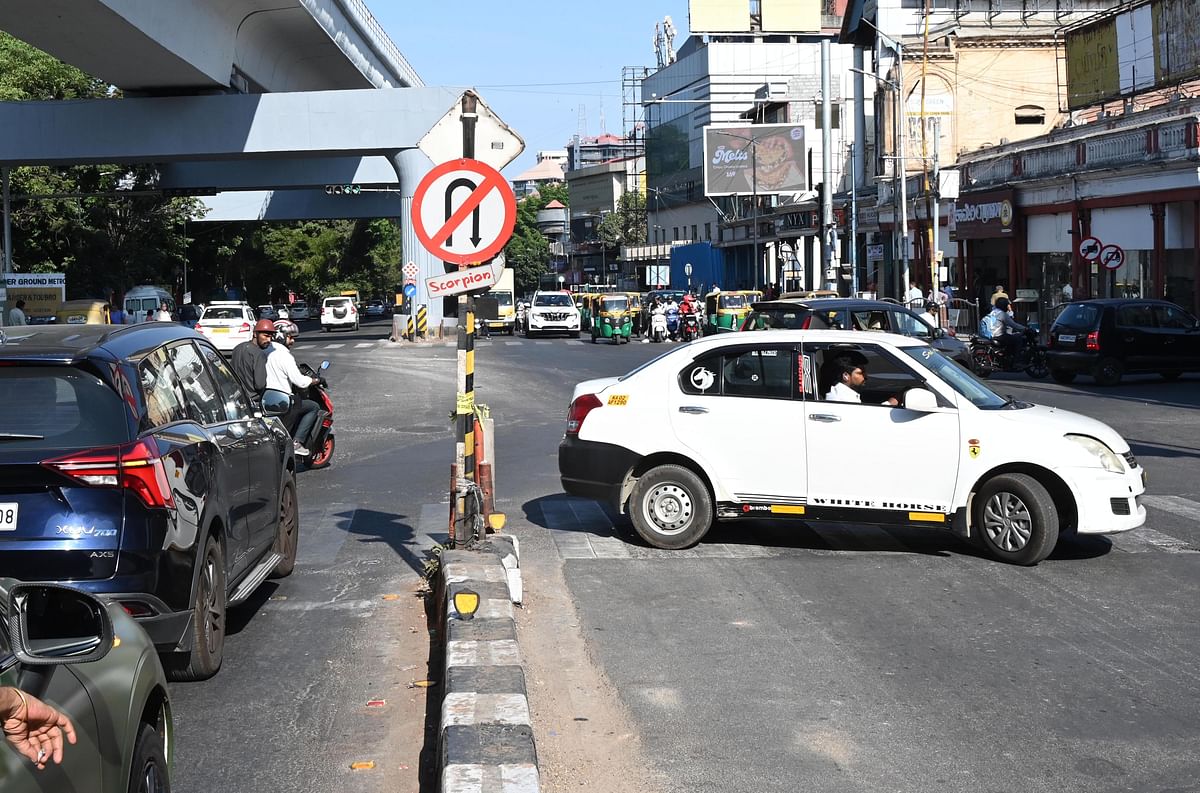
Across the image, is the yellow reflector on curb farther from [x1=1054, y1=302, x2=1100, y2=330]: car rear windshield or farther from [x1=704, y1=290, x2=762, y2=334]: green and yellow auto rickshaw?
[x1=704, y1=290, x2=762, y2=334]: green and yellow auto rickshaw

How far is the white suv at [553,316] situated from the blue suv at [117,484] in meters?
48.9

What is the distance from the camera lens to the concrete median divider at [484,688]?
16.3 feet

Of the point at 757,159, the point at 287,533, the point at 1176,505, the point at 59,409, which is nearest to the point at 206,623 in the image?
the point at 59,409

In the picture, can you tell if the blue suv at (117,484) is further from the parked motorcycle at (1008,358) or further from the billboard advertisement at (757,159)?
the billboard advertisement at (757,159)

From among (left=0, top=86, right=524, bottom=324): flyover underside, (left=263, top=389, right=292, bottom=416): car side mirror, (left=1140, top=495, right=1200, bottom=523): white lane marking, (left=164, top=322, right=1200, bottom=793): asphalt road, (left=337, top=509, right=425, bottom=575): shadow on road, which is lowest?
(left=164, top=322, right=1200, bottom=793): asphalt road

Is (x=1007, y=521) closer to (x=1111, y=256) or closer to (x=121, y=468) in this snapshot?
(x=121, y=468)

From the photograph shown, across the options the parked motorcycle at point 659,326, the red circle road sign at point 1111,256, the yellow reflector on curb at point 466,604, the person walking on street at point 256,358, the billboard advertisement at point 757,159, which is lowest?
the yellow reflector on curb at point 466,604

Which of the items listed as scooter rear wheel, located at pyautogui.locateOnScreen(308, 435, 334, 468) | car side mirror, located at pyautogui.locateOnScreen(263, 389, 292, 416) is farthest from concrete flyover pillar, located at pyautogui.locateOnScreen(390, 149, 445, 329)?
car side mirror, located at pyautogui.locateOnScreen(263, 389, 292, 416)

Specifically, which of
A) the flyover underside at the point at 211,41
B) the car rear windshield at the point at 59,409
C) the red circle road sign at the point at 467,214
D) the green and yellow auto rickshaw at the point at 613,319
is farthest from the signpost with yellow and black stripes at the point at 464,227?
the green and yellow auto rickshaw at the point at 613,319

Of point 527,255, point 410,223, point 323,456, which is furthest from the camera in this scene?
point 527,255

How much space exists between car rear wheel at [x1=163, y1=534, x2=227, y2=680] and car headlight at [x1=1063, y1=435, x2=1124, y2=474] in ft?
19.1

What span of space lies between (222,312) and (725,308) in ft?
56.5

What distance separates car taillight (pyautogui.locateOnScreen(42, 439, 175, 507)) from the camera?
5918 millimetres

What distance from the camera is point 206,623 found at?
6656 millimetres
